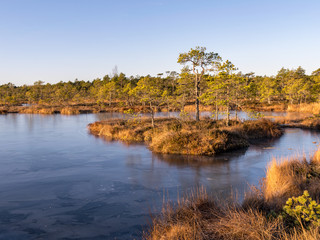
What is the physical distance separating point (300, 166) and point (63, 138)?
23016 mm

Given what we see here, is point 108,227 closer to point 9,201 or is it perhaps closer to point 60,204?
point 60,204

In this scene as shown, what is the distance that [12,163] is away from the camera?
1661 cm

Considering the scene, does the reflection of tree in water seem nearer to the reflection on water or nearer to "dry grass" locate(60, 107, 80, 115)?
the reflection on water

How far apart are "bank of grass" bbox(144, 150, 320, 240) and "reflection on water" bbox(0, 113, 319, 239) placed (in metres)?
1.55

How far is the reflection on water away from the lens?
322 inches

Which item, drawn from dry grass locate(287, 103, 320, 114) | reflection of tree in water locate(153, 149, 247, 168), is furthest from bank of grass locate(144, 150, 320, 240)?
Result: dry grass locate(287, 103, 320, 114)

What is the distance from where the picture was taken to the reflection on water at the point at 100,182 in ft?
26.8

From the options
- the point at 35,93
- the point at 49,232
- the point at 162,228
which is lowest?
the point at 49,232

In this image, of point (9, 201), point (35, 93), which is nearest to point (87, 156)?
point (9, 201)

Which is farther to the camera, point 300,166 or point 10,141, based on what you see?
point 10,141

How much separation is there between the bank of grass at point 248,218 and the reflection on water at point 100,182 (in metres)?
1.55

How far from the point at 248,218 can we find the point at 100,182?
8365 mm

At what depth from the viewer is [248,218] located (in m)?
6.04

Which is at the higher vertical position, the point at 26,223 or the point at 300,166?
the point at 300,166
